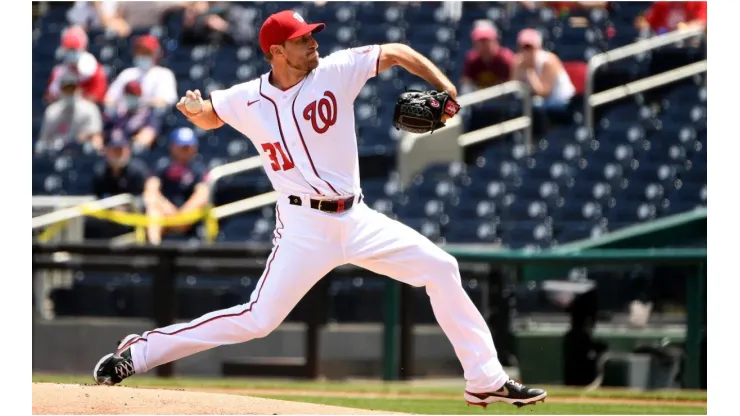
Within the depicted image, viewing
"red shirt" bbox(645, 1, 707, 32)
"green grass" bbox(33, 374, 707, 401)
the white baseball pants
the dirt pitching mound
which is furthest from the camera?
"red shirt" bbox(645, 1, 707, 32)

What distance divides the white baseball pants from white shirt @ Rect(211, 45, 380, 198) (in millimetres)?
127

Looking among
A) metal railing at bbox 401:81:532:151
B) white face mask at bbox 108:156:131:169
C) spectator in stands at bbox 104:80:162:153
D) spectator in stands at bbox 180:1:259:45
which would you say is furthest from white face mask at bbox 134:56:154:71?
metal railing at bbox 401:81:532:151

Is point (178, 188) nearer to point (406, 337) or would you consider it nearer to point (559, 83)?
point (406, 337)

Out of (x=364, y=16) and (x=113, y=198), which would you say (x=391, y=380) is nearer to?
(x=113, y=198)

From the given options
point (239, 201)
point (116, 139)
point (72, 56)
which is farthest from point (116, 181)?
point (72, 56)

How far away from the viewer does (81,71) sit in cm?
1227

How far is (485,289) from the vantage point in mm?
8922

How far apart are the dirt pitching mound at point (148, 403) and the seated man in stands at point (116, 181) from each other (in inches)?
204

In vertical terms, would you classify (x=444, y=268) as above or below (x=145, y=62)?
below

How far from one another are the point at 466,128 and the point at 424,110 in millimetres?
6258

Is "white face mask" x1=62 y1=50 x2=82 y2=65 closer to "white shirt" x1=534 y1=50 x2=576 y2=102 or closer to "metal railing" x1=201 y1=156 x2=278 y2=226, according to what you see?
"metal railing" x1=201 y1=156 x2=278 y2=226

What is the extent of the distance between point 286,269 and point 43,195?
275 inches

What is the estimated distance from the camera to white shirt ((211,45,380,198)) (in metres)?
5.44

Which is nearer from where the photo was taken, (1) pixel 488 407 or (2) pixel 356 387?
(1) pixel 488 407
